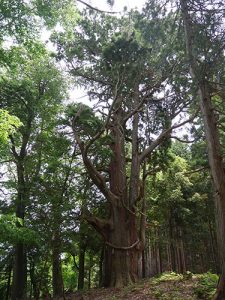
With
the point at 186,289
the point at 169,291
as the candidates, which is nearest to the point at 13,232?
the point at 169,291

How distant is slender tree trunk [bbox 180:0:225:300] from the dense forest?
0.09 feet

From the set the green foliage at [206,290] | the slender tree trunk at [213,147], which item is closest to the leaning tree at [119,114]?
the slender tree trunk at [213,147]

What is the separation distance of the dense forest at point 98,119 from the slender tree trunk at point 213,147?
0.03 metres

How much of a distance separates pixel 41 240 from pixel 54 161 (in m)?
3.15

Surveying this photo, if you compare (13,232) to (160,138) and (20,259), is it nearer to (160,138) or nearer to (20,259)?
(20,259)

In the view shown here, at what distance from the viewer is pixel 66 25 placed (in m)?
9.89

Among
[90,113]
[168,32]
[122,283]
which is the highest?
→ [168,32]

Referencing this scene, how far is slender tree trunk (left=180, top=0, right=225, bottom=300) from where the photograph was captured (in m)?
7.30

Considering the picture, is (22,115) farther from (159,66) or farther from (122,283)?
(122,283)

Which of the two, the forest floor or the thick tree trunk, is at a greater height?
the thick tree trunk

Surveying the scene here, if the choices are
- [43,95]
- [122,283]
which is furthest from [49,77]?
[122,283]

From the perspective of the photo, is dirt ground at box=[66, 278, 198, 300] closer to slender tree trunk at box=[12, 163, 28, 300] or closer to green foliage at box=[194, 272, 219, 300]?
green foliage at box=[194, 272, 219, 300]

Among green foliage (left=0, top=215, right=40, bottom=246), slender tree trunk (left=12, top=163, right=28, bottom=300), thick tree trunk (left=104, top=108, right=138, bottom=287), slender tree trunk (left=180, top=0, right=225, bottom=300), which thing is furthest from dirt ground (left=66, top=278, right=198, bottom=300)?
slender tree trunk (left=12, top=163, right=28, bottom=300)

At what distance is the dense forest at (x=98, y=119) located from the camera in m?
8.59
